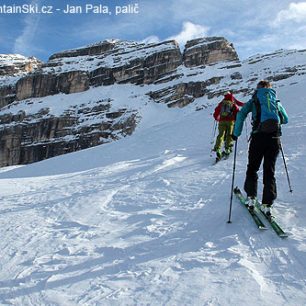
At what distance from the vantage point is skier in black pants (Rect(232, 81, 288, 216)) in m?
6.11

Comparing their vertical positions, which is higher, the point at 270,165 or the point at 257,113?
the point at 257,113

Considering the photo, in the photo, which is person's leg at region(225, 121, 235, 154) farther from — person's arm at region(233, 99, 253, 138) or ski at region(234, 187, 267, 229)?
person's arm at region(233, 99, 253, 138)

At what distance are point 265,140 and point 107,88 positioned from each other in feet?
372

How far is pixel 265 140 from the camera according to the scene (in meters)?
6.18

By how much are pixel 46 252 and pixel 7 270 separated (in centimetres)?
59

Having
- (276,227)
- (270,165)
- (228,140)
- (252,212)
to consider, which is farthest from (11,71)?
(276,227)

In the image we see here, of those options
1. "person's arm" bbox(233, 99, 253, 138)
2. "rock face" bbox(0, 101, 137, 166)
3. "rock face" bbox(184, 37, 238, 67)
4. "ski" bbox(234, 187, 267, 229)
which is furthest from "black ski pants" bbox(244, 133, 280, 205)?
"rock face" bbox(184, 37, 238, 67)

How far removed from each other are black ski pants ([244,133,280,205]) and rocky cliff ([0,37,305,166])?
83192 millimetres

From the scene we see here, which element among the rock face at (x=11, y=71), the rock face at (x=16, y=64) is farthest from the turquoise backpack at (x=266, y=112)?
the rock face at (x=16, y=64)

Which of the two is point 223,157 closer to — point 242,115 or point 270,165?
point 242,115

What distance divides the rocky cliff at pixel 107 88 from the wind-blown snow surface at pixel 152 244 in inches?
3185

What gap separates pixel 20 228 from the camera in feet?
21.3

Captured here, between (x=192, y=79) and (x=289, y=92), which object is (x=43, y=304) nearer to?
(x=289, y=92)

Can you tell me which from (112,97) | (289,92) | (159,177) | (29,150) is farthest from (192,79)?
(159,177)
